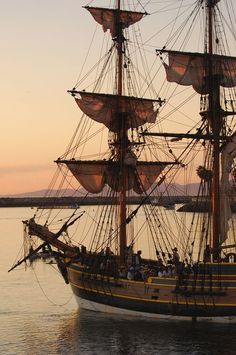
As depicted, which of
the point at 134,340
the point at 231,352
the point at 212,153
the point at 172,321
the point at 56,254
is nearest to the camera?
the point at 231,352

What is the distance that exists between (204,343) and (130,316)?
6378 mm

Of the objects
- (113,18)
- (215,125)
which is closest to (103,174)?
(215,125)

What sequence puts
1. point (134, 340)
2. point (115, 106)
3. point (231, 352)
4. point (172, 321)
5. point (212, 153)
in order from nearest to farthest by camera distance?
point (231, 352), point (134, 340), point (172, 321), point (212, 153), point (115, 106)

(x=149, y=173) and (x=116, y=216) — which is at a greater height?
(x=149, y=173)

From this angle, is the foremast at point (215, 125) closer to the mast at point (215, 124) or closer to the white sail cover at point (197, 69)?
the mast at point (215, 124)

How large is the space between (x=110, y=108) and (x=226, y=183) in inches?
436

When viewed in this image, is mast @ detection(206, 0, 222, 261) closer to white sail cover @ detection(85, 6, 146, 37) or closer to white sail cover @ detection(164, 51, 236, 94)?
white sail cover @ detection(164, 51, 236, 94)

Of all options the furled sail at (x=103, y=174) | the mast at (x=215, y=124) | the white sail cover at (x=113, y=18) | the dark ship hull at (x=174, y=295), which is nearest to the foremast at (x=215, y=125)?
the mast at (x=215, y=124)

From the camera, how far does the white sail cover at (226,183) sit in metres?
37.2

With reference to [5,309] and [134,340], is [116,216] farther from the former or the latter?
[134,340]

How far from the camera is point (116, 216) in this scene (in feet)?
145

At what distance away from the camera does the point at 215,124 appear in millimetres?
38656

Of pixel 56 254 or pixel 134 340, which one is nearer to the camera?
pixel 134 340

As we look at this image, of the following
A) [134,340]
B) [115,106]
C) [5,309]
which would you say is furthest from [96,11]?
[134,340]
